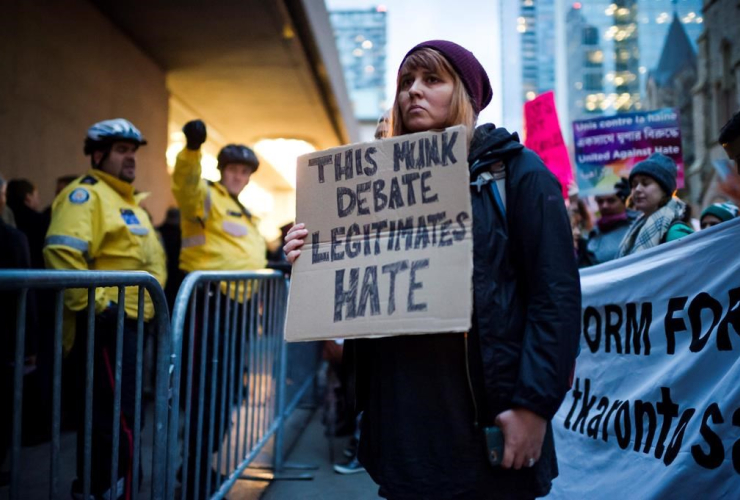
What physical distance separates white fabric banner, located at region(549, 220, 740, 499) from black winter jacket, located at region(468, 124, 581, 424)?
1.31m

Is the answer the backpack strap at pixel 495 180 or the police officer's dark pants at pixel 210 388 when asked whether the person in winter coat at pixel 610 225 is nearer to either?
the police officer's dark pants at pixel 210 388

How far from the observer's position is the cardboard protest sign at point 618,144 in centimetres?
571

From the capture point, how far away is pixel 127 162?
375 centimetres

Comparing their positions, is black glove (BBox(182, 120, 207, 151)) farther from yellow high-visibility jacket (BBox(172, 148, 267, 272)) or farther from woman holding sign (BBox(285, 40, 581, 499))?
woman holding sign (BBox(285, 40, 581, 499))

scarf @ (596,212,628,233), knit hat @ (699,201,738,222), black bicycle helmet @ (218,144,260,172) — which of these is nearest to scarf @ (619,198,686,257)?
knit hat @ (699,201,738,222)

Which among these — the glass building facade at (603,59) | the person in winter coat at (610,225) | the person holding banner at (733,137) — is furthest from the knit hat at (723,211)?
the glass building facade at (603,59)

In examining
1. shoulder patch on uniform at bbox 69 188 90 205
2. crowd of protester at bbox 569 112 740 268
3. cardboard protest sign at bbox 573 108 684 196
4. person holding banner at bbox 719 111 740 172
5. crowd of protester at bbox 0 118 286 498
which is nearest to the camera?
person holding banner at bbox 719 111 740 172

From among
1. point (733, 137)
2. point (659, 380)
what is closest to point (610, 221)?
point (659, 380)

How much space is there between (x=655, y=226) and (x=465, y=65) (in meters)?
2.60

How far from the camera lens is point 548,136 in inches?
196

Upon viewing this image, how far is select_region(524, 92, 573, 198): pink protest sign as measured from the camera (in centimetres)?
487

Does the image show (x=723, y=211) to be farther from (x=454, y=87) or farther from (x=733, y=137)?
(x=454, y=87)

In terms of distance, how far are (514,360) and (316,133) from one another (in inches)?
571

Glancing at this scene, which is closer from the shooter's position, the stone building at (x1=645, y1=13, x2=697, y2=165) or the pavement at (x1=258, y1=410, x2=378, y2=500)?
the pavement at (x1=258, y1=410, x2=378, y2=500)
